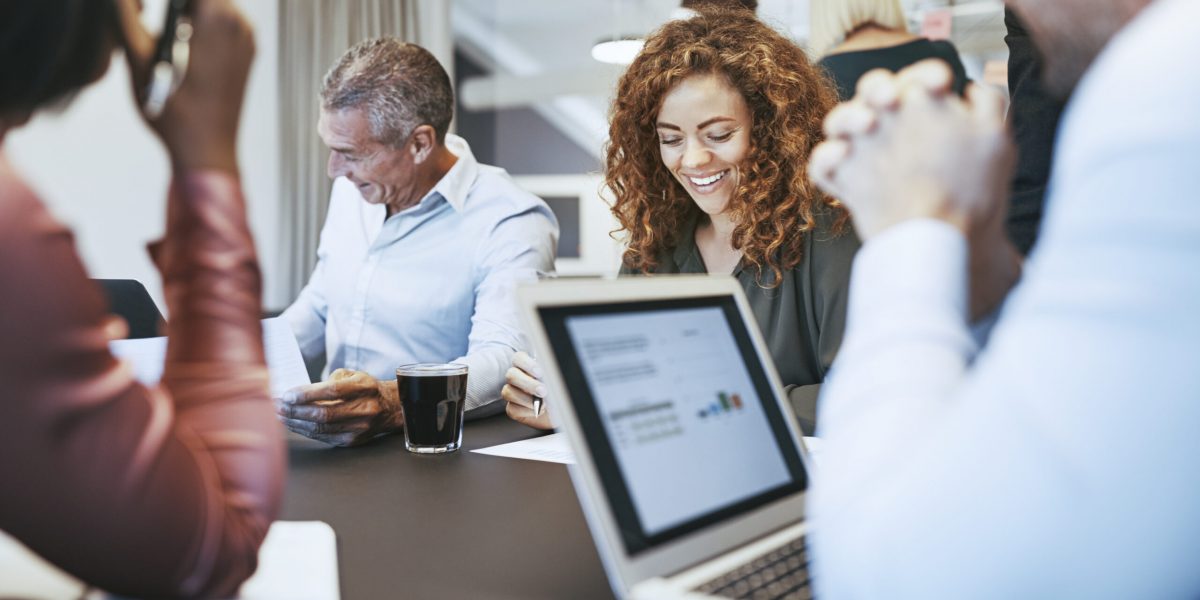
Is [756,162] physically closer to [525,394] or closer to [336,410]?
[525,394]

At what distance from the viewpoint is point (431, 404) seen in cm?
116

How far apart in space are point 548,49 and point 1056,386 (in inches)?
205

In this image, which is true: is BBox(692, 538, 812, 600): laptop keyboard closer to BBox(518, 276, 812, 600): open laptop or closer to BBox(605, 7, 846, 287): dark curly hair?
BBox(518, 276, 812, 600): open laptop

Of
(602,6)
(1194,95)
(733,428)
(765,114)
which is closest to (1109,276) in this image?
(1194,95)

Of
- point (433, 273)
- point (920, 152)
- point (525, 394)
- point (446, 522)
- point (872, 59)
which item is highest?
point (920, 152)

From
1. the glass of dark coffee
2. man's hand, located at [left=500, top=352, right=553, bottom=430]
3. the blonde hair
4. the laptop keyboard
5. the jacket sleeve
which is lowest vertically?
man's hand, located at [left=500, top=352, right=553, bottom=430]

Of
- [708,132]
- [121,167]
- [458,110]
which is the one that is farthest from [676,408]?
[458,110]

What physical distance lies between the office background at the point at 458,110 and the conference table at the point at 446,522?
1.00ft

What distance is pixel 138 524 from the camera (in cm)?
43

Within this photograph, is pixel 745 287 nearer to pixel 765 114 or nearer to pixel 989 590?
pixel 765 114

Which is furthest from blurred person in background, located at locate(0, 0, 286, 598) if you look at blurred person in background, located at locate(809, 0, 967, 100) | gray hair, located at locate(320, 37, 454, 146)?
blurred person in background, located at locate(809, 0, 967, 100)

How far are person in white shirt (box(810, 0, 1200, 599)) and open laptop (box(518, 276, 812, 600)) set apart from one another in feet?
0.43

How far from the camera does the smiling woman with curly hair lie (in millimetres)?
1570

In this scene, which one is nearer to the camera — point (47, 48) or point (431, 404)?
point (47, 48)
